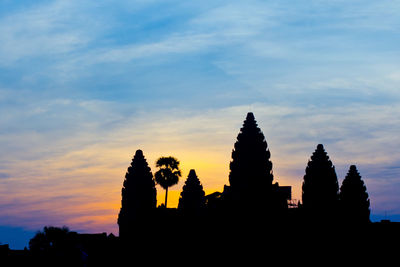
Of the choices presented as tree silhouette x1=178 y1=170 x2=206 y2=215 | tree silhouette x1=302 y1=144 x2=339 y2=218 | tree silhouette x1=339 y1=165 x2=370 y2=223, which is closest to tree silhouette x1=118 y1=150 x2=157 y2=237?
tree silhouette x1=178 y1=170 x2=206 y2=215

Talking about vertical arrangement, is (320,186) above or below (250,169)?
below

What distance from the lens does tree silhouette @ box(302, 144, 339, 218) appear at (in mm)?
70188

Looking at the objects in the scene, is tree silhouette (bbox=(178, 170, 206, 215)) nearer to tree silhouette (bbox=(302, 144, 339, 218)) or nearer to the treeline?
the treeline

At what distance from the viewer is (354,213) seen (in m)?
75.0

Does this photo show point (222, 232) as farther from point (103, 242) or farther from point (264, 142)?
point (103, 242)

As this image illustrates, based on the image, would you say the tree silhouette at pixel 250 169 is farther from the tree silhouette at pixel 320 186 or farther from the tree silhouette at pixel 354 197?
the tree silhouette at pixel 354 197

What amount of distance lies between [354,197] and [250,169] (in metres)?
19.0

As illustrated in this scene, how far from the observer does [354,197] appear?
77.3m

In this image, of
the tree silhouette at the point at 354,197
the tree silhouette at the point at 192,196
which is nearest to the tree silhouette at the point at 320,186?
the tree silhouette at the point at 354,197

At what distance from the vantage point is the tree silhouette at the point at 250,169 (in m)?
63.6

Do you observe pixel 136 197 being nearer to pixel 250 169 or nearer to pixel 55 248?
pixel 250 169

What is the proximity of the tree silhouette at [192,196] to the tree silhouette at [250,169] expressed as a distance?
15808mm

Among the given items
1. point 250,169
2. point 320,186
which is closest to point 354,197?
point 320,186

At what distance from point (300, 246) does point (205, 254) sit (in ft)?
31.1
